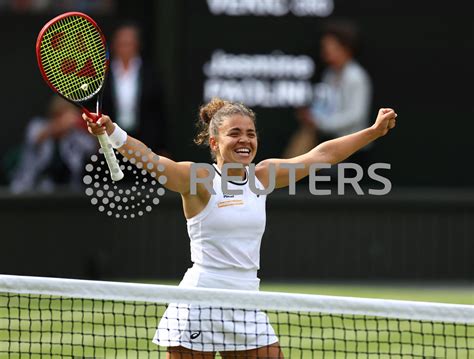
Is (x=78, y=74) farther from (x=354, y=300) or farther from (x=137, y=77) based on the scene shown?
(x=137, y=77)

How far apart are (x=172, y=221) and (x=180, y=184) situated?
6.97m

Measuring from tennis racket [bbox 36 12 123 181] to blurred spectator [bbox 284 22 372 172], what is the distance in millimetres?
6562

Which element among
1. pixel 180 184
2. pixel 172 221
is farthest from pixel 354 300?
A: pixel 172 221

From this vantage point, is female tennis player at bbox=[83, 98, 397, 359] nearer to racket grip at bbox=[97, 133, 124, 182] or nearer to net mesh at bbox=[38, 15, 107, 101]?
racket grip at bbox=[97, 133, 124, 182]

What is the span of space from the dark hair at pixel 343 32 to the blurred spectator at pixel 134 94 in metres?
1.94

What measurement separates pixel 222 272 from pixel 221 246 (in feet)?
0.56

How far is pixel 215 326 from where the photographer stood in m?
7.05

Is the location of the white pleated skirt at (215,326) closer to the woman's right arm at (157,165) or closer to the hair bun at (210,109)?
the woman's right arm at (157,165)

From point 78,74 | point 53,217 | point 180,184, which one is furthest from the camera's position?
point 53,217

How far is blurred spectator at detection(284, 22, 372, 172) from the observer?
14016 mm

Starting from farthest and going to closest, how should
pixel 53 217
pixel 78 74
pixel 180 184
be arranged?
pixel 53 217 < pixel 78 74 < pixel 180 184

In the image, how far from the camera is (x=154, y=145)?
13.9m

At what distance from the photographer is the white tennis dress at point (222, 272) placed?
702 cm

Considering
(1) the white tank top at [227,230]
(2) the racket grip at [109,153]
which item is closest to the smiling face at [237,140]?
(1) the white tank top at [227,230]
